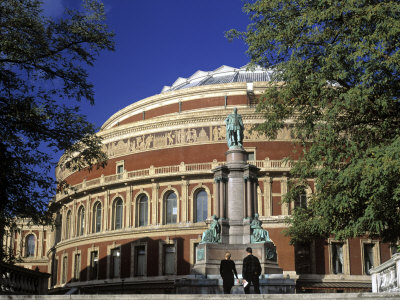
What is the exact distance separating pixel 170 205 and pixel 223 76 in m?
22.6

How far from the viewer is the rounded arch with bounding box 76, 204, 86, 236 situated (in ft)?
162

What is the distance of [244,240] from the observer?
20.6m

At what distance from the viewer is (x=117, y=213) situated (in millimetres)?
46531

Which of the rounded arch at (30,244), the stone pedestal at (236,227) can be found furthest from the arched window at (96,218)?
the stone pedestal at (236,227)

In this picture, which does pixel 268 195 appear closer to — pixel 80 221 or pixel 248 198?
pixel 80 221

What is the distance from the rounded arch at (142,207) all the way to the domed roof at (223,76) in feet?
60.6

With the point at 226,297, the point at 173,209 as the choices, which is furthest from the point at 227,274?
the point at 173,209

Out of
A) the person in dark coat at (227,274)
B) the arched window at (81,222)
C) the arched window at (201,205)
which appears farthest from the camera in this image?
the arched window at (81,222)

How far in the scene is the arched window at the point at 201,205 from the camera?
1689 inches

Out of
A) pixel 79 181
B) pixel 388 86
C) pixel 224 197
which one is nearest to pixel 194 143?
pixel 79 181

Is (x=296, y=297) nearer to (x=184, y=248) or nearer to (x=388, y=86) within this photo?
(x=388, y=86)

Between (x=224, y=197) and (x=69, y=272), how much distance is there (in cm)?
3159

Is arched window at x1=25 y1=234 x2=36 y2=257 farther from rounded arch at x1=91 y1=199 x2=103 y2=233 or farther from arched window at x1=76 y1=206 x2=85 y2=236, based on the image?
rounded arch at x1=91 y1=199 x2=103 y2=233

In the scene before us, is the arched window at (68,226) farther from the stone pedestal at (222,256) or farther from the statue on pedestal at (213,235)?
the stone pedestal at (222,256)
